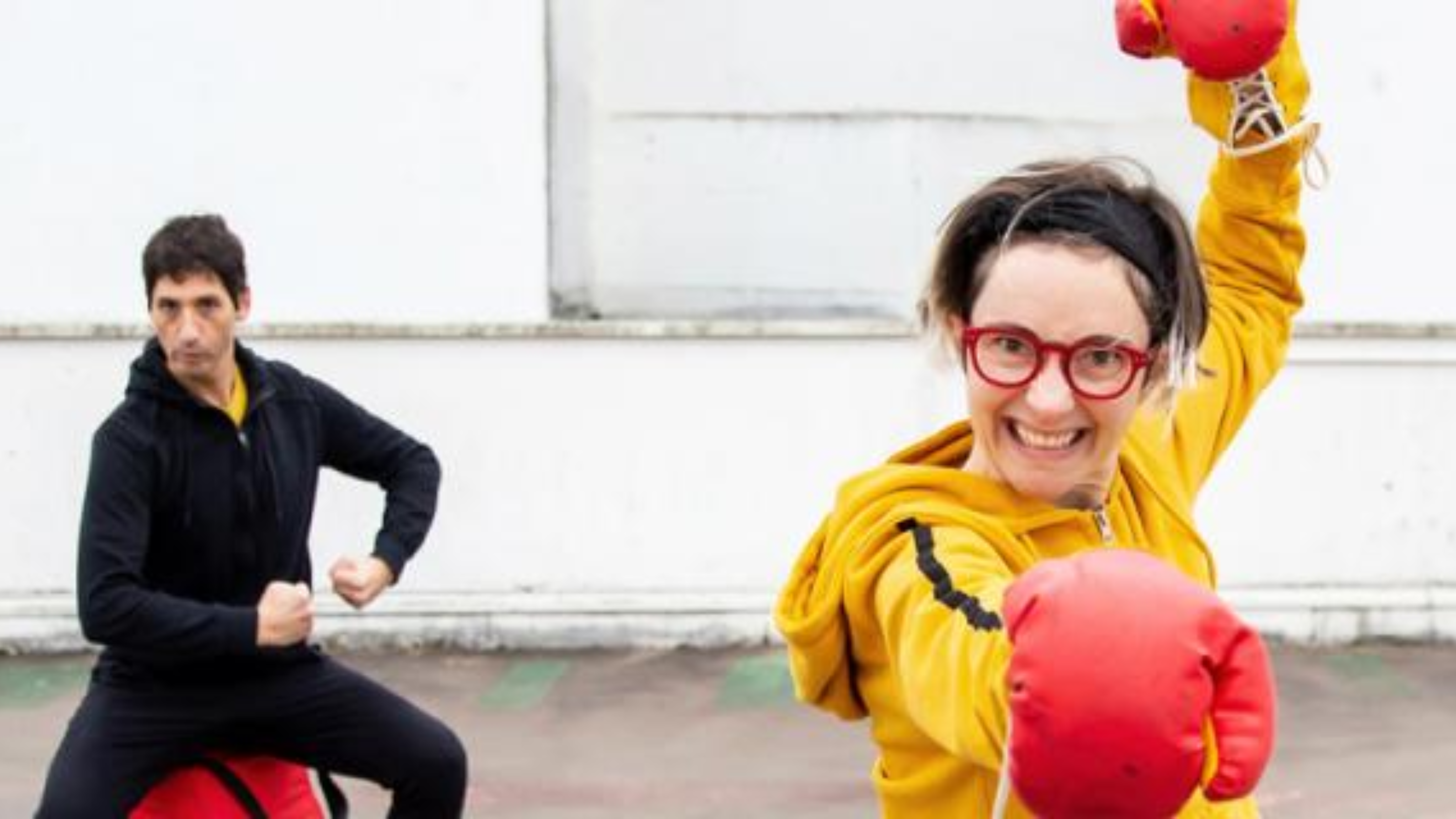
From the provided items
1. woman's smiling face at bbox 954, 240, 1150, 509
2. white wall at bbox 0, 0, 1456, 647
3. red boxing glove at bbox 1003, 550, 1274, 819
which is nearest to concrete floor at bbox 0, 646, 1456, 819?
white wall at bbox 0, 0, 1456, 647

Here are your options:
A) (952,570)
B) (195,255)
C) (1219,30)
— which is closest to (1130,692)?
(952,570)

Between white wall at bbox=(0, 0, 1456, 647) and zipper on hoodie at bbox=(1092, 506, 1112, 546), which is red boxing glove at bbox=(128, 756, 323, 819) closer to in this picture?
zipper on hoodie at bbox=(1092, 506, 1112, 546)

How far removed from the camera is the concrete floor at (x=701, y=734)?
5.86 metres

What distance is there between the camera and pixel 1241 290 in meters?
2.62

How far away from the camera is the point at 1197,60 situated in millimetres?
2293

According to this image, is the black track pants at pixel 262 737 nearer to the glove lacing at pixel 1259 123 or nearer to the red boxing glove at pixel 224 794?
the red boxing glove at pixel 224 794

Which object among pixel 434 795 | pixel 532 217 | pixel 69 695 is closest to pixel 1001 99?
pixel 532 217

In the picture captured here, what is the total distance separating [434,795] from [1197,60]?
87.6 inches

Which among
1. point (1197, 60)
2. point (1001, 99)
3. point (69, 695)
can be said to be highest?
point (1197, 60)

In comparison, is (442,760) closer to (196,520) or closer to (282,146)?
(196,520)

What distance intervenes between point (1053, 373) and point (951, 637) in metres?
0.32

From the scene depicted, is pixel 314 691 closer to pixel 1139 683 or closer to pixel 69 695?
pixel 1139 683

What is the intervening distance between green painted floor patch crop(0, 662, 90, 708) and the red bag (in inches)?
140

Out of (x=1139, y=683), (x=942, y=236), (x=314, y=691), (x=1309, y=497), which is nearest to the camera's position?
(x=1139, y=683)
